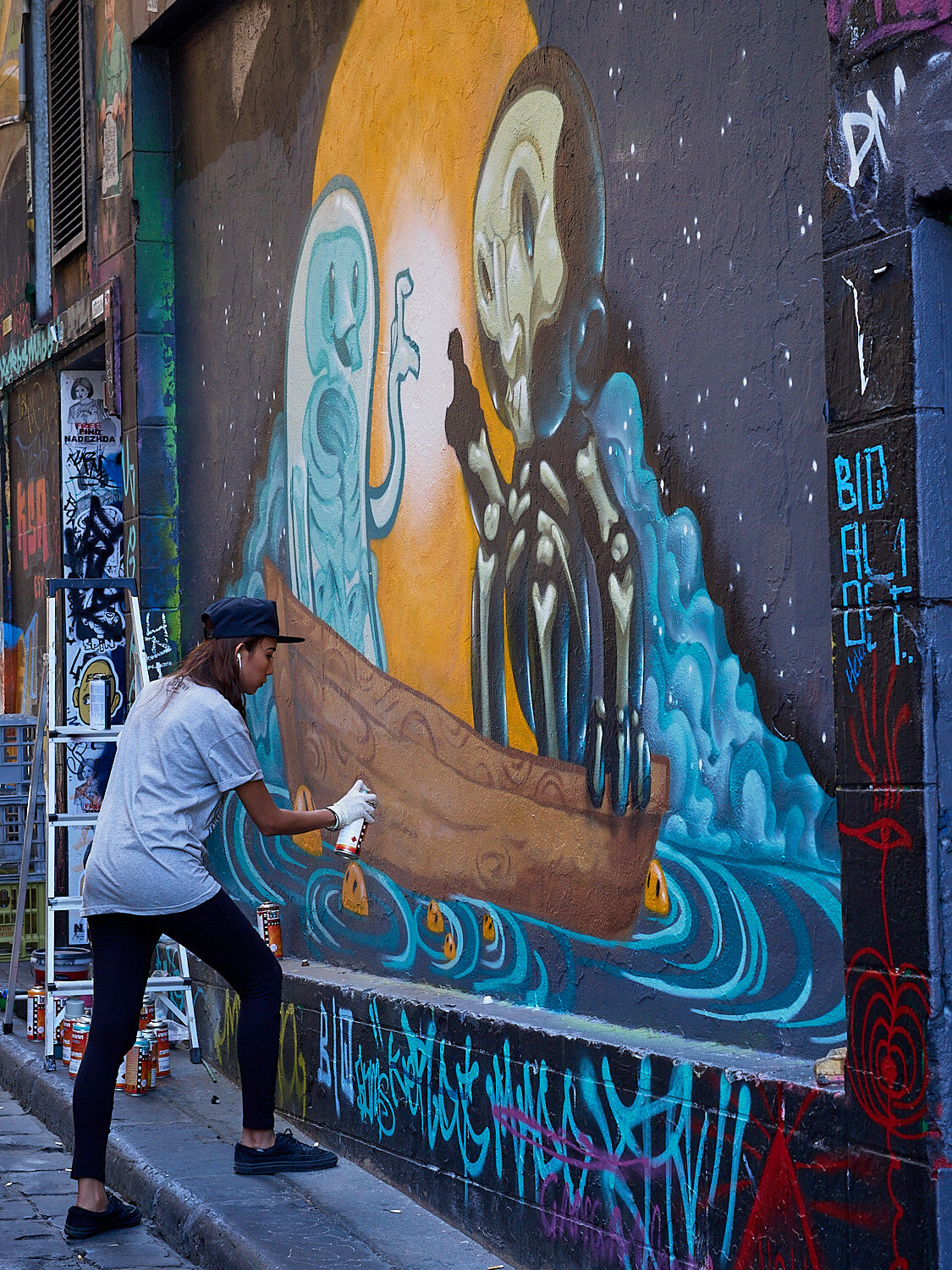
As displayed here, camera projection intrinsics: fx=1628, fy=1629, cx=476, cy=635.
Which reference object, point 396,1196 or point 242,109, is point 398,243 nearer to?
point 242,109

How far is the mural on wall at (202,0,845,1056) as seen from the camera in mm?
3947

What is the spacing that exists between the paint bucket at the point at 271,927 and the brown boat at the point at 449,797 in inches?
19.5

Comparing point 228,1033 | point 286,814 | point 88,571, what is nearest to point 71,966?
point 228,1033

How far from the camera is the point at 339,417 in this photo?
6121 millimetres

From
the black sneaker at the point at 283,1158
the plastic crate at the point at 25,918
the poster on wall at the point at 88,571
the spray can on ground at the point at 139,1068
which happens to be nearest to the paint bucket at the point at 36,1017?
the poster on wall at the point at 88,571

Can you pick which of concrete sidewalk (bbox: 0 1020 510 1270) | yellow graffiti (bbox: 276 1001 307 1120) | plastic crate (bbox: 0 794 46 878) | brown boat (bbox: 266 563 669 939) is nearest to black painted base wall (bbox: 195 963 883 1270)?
yellow graffiti (bbox: 276 1001 307 1120)

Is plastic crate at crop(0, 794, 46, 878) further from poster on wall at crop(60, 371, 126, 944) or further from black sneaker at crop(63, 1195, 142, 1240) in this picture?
black sneaker at crop(63, 1195, 142, 1240)

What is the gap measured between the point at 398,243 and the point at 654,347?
1.74 m

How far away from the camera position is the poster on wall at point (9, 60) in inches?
375

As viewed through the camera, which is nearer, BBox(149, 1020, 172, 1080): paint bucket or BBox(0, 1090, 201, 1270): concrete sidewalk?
BBox(0, 1090, 201, 1270): concrete sidewalk

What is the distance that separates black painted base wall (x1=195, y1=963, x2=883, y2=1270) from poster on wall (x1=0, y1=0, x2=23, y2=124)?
6.21m

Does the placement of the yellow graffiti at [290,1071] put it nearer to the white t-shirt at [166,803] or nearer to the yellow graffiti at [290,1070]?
the yellow graffiti at [290,1070]

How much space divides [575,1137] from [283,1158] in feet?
4.40

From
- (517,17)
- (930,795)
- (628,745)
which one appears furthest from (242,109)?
(930,795)
